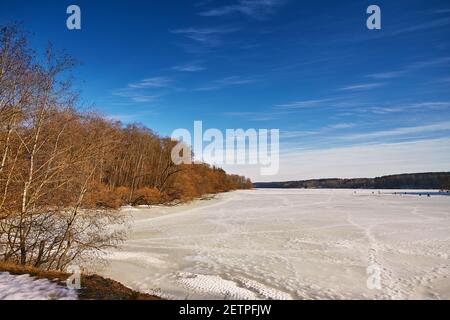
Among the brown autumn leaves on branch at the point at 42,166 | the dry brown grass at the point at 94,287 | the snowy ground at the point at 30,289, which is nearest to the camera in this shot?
the snowy ground at the point at 30,289

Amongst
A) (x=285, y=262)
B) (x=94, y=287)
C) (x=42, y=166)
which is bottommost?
(x=285, y=262)

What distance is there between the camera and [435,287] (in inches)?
336

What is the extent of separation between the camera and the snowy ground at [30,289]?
523 cm

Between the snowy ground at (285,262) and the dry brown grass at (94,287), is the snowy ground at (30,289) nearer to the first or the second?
the dry brown grass at (94,287)

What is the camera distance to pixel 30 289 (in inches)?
218

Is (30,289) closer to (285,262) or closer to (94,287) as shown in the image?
(94,287)

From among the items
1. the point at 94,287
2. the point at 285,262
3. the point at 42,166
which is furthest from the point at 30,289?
the point at 285,262

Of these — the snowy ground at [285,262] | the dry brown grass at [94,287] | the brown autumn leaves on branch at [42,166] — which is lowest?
the snowy ground at [285,262]

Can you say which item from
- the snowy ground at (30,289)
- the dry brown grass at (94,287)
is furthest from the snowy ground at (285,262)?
the snowy ground at (30,289)

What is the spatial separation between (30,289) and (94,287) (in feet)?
3.19

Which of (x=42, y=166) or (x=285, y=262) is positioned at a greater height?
(x=42, y=166)

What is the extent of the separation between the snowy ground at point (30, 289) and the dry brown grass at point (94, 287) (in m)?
0.18

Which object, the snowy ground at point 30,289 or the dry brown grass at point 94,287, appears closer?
the snowy ground at point 30,289
